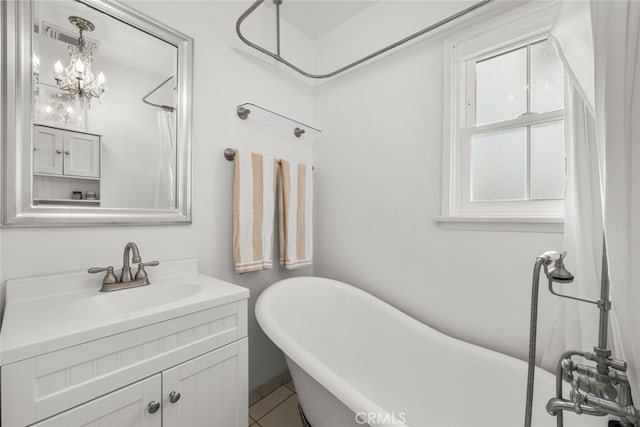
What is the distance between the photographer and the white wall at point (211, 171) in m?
1.01

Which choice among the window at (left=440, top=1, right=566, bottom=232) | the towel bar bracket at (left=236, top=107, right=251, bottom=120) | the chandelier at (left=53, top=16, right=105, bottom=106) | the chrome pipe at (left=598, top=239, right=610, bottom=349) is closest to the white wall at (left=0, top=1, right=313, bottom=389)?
the towel bar bracket at (left=236, top=107, right=251, bottom=120)

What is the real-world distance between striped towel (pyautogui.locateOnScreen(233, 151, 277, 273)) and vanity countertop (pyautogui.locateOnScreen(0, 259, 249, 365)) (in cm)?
26

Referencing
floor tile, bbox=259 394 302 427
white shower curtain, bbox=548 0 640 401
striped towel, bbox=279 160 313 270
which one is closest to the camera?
white shower curtain, bbox=548 0 640 401

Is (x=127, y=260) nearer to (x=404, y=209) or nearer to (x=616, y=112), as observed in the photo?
(x=404, y=209)

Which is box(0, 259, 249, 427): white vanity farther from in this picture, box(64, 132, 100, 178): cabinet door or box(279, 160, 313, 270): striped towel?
box(279, 160, 313, 270): striped towel

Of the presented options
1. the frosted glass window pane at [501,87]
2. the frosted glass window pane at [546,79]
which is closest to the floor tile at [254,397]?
the frosted glass window pane at [501,87]

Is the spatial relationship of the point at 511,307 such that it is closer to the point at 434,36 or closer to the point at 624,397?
the point at 624,397

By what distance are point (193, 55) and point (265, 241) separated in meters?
1.06

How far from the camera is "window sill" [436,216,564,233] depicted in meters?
1.10

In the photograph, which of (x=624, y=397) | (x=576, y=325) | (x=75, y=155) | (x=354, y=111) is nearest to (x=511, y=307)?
(x=576, y=325)

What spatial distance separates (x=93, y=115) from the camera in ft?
3.60

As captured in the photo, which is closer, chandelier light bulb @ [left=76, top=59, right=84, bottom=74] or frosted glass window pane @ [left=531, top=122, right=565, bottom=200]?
chandelier light bulb @ [left=76, top=59, right=84, bottom=74]

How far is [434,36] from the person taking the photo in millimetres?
1438

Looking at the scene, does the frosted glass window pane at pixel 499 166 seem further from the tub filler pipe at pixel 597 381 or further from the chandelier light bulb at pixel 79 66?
the chandelier light bulb at pixel 79 66
